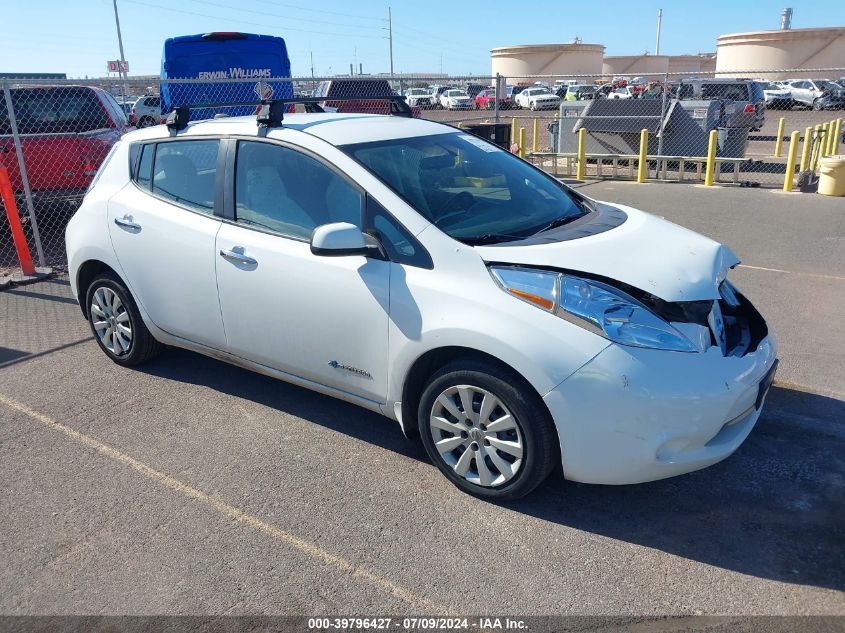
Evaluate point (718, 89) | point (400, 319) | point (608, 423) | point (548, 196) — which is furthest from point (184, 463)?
point (718, 89)

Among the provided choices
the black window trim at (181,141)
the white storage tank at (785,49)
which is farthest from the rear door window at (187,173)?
the white storage tank at (785,49)

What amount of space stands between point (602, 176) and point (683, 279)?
1197 cm

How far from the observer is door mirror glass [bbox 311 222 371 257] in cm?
323

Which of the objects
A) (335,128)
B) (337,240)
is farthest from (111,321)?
(337,240)

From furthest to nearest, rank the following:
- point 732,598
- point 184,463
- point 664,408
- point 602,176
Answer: point 602,176 → point 184,463 → point 664,408 → point 732,598

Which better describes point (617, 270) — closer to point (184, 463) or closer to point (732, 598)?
point (732, 598)

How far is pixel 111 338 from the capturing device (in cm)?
493

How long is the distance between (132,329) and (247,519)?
2057 mm

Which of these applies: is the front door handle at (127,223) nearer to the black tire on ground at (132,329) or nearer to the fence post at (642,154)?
the black tire on ground at (132,329)

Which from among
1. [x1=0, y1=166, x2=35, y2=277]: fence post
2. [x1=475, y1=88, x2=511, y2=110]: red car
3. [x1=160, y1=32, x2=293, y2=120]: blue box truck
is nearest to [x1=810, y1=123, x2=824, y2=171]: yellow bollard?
[x1=160, y1=32, x2=293, y2=120]: blue box truck

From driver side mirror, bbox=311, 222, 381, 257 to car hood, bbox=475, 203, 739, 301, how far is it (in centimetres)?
56

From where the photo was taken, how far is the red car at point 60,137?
8.34 m

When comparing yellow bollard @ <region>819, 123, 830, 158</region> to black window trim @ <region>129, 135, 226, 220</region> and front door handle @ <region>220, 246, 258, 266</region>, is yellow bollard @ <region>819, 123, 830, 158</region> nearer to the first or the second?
black window trim @ <region>129, 135, 226, 220</region>

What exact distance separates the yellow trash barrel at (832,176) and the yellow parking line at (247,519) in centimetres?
1096
